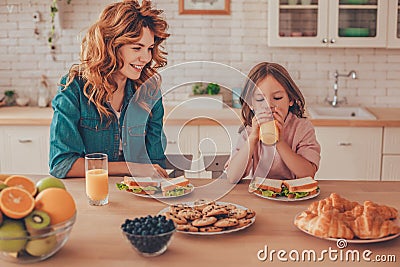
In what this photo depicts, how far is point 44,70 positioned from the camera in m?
4.57

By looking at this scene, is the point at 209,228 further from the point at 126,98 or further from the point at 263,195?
the point at 126,98

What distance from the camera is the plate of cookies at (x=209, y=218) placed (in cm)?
176

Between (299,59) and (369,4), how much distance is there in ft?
2.06

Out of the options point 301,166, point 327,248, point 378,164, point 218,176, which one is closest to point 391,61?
point 378,164

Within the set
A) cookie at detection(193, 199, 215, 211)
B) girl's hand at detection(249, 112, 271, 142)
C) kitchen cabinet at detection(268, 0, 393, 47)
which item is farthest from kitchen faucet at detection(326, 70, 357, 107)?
cookie at detection(193, 199, 215, 211)

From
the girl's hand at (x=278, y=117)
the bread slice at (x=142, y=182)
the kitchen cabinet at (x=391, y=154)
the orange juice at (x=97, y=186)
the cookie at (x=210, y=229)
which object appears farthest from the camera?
the kitchen cabinet at (x=391, y=154)

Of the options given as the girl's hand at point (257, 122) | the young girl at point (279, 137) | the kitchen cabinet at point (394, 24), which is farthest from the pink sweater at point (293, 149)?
the kitchen cabinet at point (394, 24)

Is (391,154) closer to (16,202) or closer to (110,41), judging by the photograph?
(110,41)

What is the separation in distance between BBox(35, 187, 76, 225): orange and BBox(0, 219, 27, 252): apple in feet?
0.22

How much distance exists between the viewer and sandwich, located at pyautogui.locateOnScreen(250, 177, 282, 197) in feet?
6.96

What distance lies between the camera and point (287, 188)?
2.14 meters

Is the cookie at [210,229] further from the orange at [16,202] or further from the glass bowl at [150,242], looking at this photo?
the orange at [16,202]

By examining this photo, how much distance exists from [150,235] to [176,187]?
57 cm

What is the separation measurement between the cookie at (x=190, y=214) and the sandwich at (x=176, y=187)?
0.25m
